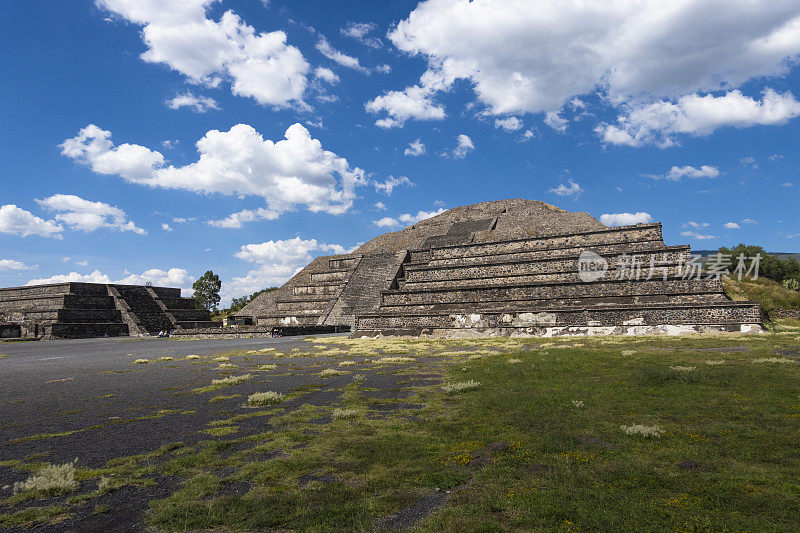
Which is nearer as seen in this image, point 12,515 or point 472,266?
point 12,515

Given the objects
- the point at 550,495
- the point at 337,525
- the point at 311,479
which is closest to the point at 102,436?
the point at 311,479

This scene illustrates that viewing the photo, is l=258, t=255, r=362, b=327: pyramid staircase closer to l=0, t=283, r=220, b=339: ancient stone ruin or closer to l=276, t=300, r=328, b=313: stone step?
l=276, t=300, r=328, b=313: stone step

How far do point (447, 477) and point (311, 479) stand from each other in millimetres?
1649

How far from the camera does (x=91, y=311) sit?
43.6m

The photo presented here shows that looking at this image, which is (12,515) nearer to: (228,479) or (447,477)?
→ (228,479)

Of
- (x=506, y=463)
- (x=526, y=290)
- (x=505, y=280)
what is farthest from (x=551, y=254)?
(x=506, y=463)

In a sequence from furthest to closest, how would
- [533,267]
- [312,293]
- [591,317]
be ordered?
[312,293]
[533,267]
[591,317]

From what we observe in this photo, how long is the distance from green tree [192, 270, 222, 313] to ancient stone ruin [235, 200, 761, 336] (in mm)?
30059

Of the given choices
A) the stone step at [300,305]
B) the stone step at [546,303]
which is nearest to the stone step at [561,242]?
the stone step at [546,303]

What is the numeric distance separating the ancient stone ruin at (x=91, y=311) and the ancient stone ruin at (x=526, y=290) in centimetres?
956

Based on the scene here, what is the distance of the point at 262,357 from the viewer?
18547 mm

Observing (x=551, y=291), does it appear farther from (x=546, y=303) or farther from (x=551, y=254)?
(x=551, y=254)

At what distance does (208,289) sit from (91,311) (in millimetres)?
30401

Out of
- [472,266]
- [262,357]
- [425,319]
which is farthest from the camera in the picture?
[472,266]
